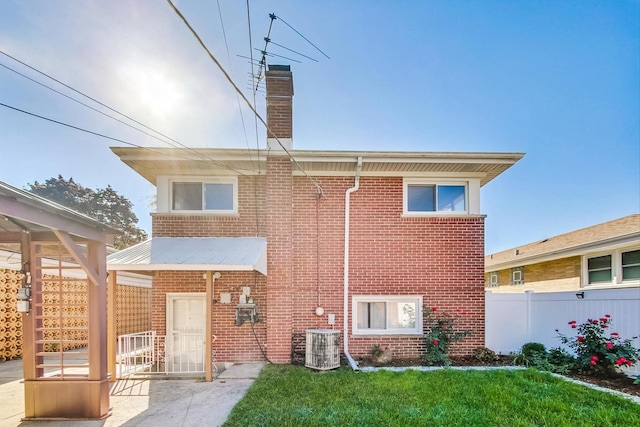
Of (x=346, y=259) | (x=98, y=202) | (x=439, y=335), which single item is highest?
(x=98, y=202)

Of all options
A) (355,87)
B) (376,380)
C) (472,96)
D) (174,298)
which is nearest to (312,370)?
(376,380)

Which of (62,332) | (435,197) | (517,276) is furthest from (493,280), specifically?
(62,332)

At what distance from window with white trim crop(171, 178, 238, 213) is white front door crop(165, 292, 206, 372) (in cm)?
232

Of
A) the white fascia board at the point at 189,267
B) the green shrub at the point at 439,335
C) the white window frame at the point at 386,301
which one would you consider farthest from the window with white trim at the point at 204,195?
the green shrub at the point at 439,335

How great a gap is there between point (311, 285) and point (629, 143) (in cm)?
1773

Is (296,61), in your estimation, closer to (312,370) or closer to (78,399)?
(312,370)

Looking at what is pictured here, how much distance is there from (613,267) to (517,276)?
5617 mm

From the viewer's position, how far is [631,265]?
33.3 ft

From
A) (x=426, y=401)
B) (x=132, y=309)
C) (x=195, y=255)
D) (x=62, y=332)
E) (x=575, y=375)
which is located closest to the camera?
(x=62, y=332)

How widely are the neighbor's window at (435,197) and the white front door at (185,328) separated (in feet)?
20.5

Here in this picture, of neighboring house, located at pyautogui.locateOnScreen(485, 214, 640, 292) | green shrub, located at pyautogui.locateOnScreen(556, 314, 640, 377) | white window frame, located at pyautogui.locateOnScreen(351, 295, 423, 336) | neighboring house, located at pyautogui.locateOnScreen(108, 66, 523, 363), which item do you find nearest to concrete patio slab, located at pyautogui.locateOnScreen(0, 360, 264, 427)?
neighboring house, located at pyautogui.locateOnScreen(108, 66, 523, 363)

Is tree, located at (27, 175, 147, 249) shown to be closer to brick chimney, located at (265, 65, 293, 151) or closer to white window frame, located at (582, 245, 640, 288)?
brick chimney, located at (265, 65, 293, 151)

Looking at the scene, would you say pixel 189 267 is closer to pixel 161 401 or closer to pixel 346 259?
pixel 161 401

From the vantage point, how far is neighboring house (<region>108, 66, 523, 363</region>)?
8031 mm
